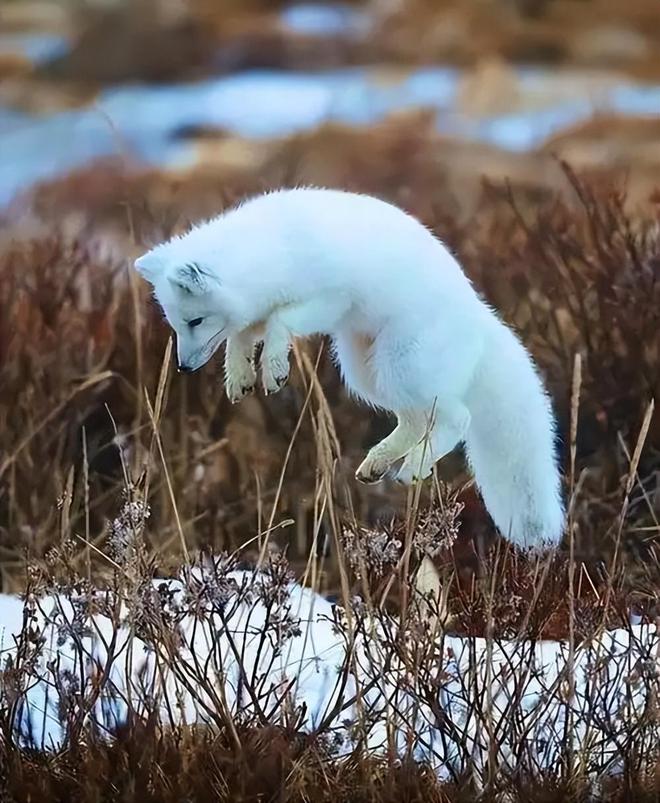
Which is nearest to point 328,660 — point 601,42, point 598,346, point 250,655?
point 250,655

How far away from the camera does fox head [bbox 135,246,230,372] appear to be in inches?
33.4

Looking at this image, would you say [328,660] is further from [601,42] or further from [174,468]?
[601,42]

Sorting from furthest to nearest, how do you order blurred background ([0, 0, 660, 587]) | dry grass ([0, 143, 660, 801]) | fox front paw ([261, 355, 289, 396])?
blurred background ([0, 0, 660, 587]), dry grass ([0, 143, 660, 801]), fox front paw ([261, 355, 289, 396])

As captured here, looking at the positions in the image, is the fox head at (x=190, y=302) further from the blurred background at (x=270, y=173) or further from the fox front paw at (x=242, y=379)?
the blurred background at (x=270, y=173)

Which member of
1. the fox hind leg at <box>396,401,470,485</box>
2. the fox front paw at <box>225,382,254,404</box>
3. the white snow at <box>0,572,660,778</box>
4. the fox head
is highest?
the fox head

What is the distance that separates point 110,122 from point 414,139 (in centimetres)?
39

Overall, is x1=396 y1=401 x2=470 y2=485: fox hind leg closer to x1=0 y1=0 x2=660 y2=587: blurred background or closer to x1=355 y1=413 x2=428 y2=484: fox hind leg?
x1=355 y1=413 x2=428 y2=484: fox hind leg

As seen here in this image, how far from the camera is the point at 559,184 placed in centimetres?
131

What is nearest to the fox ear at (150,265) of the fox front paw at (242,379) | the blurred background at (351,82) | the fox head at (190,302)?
the fox head at (190,302)

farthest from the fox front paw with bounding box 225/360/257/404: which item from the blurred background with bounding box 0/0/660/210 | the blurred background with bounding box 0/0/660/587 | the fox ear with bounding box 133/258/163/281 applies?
the blurred background with bounding box 0/0/660/210

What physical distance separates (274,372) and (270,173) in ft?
1.69

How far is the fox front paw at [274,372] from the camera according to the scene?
0.84m

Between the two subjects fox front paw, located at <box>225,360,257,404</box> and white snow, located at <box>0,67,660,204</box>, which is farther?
white snow, located at <box>0,67,660,204</box>

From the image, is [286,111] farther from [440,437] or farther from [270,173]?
[440,437]
